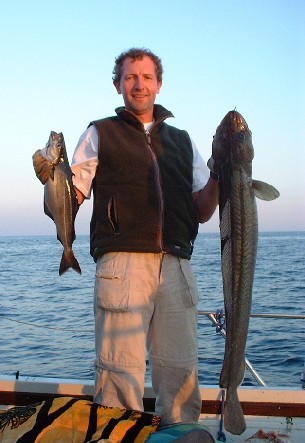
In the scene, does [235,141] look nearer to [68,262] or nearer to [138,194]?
[138,194]

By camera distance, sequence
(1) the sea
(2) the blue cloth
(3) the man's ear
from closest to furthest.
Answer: (2) the blue cloth, (3) the man's ear, (1) the sea

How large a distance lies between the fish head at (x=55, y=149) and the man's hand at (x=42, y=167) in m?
0.04

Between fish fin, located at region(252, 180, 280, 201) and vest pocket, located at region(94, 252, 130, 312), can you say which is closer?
fish fin, located at region(252, 180, 280, 201)

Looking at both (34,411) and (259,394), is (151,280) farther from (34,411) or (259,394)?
(259,394)

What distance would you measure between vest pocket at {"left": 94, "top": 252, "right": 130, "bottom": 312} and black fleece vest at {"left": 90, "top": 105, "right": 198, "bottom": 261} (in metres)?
0.10

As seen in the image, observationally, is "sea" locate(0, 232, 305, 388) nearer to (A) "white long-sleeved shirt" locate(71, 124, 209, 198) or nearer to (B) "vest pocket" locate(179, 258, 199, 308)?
(B) "vest pocket" locate(179, 258, 199, 308)

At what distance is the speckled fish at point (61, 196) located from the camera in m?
3.52

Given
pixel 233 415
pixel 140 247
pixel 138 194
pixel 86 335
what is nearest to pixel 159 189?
pixel 138 194

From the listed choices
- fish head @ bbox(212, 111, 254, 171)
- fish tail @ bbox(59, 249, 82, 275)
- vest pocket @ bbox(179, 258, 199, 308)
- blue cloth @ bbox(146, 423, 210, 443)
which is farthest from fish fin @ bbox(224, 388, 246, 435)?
fish head @ bbox(212, 111, 254, 171)

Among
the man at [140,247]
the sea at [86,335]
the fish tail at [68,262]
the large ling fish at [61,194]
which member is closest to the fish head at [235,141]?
the man at [140,247]

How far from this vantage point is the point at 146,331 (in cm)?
379

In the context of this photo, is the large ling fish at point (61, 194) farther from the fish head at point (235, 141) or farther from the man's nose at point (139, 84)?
the fish head at point (235, 141)

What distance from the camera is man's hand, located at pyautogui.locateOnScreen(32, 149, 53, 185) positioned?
3510 mm

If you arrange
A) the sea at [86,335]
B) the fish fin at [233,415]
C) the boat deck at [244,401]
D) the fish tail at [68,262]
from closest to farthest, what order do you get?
1. the fish fin at [233,415]
2. the fish tail at [68,262]
3. the boat deck at [244,401]
4. the sea at [86,335]
